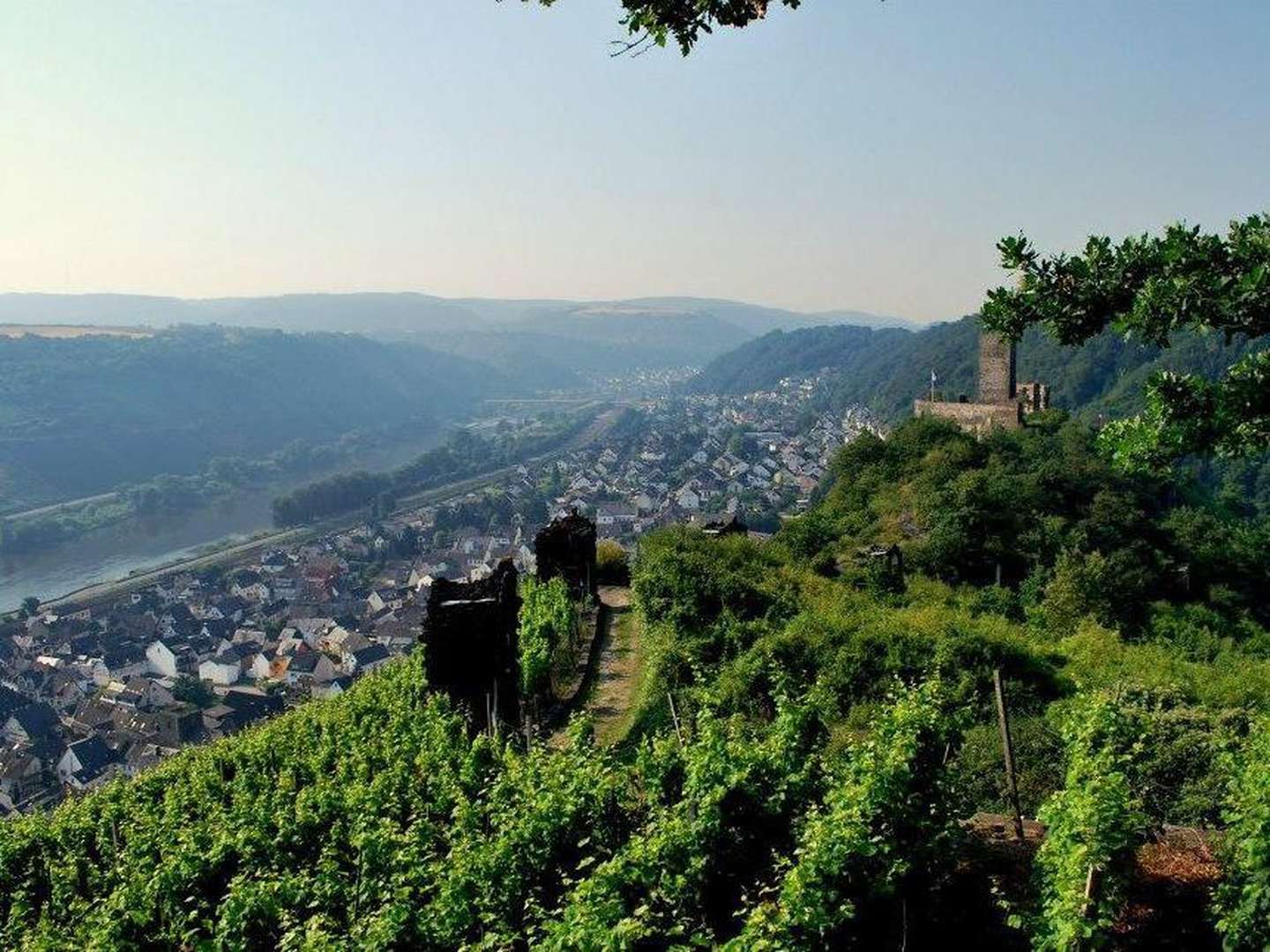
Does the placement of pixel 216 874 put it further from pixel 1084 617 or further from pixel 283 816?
pixel 1084 617

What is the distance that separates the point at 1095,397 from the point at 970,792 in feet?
215

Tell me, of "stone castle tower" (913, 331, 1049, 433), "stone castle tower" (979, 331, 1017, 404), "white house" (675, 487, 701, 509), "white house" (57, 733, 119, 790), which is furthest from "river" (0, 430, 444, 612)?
"stone castle tower" (979, 331, 1017, 404)

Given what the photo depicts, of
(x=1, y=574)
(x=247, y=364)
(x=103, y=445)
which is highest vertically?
(x=247, y=364)

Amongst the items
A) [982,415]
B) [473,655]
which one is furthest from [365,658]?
[473,655]

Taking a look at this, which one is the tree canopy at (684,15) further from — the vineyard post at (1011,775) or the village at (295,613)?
the village at (295,613)

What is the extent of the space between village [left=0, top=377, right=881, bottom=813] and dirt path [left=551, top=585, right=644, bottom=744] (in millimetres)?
3052

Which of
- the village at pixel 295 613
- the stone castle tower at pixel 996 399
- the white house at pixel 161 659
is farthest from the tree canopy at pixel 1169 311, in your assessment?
the white house at pixel 161 659

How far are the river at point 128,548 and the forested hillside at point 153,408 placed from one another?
51.1 ft

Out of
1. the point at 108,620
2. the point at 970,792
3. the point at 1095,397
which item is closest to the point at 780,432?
the point at 1095,397

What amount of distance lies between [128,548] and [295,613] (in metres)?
36.2

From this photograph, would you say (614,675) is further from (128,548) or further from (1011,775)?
(128,548)

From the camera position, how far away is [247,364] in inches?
6978

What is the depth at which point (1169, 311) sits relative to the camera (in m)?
6.34

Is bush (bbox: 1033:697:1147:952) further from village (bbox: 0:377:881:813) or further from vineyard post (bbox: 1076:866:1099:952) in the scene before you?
village (bbox: 0:377:881:813)
